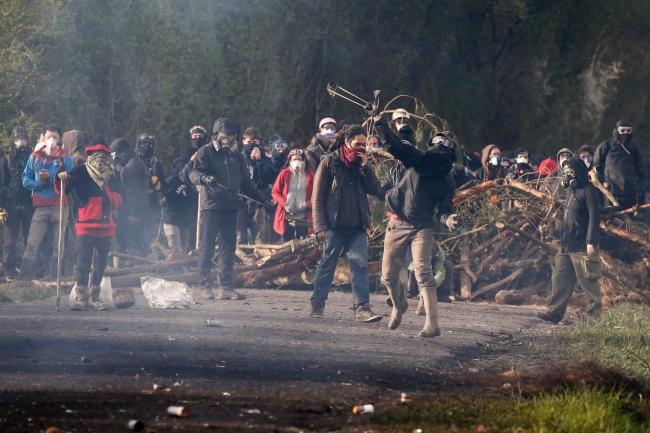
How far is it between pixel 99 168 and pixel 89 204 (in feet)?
1.30

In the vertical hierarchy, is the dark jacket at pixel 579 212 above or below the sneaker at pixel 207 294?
above

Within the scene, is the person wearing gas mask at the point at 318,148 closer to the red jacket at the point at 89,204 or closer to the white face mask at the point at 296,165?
the white face mask at the point at 296,165

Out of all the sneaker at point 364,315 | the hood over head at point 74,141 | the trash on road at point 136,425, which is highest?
the hood over head at point 74,141

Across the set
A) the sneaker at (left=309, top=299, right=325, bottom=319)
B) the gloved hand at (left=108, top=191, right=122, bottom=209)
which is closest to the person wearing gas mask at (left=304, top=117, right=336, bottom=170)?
the sneaker at (left=309, top=299, right=325, bottom=319)

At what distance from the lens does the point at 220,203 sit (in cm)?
1222

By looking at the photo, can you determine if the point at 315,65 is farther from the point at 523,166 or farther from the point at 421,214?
the point at 421,214

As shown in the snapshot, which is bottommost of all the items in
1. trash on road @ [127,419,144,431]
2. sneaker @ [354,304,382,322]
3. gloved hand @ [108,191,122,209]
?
trash on road @ [127,419,144,431]

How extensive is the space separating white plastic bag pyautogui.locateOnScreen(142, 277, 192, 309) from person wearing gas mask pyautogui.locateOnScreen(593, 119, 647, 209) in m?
6.50

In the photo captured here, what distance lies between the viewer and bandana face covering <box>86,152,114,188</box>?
11.0 meters

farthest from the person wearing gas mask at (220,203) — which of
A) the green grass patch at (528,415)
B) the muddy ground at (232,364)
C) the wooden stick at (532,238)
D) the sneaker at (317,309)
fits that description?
the green grass patch at (528,415)

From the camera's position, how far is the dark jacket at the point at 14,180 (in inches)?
546

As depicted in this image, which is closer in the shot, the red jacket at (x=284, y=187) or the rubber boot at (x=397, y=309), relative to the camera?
the rubber boot at (x=397, y=309)

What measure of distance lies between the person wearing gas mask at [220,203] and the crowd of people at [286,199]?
0.01 m

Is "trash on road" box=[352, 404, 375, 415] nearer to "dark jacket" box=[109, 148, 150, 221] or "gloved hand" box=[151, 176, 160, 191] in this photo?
"dark jacket" box=[109, 148, 150, 221]
